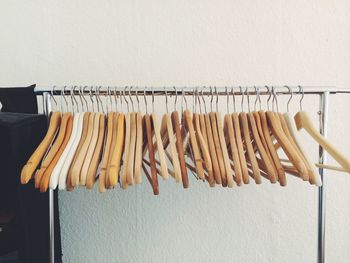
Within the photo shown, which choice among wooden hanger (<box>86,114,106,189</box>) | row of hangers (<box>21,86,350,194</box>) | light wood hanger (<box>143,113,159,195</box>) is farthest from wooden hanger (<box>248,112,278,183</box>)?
wooden hanger (<box>86,114,106,189</box>)

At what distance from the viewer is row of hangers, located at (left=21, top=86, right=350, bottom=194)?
21.1 inches

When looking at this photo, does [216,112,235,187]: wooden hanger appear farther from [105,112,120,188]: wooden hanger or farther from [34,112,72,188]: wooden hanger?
[34,112,72,188]: wooden hanger

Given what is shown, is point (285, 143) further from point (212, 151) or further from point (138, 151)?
point (138, 151)

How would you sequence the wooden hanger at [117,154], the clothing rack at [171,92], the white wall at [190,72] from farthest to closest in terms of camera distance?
the white wall at [190,72] < the clothing rack at [171,92] < the wooden hanger at [117,154]

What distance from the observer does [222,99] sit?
36.7 inches

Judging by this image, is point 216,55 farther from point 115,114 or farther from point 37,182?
point 37,182

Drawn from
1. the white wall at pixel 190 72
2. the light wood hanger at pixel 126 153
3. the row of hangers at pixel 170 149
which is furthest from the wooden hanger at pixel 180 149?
the white wall at pixel 190 72

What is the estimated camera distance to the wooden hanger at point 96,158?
530mm

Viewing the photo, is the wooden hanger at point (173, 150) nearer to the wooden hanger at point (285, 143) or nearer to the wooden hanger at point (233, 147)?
the wooden hanger at point (233, 147)

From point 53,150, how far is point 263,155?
0.43 metres

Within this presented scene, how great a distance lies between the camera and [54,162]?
0.56m

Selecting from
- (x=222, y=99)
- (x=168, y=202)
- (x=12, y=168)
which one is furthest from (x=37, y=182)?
(x=222, y=99)

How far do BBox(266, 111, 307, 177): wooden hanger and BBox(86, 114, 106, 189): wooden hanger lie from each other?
375 millimetres

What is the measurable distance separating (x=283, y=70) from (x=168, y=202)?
59 cm
